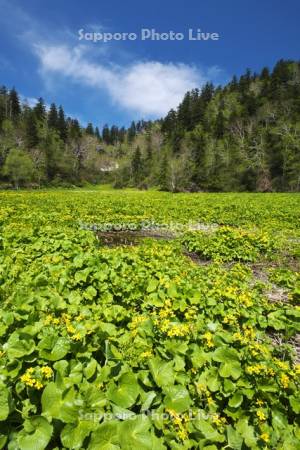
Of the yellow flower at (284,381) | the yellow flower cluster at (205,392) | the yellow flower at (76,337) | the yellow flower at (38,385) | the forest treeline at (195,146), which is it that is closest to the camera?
the yellow flower at (38,385)

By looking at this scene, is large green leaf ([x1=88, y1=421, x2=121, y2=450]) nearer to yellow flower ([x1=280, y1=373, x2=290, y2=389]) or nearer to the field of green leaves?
the field of green leaves

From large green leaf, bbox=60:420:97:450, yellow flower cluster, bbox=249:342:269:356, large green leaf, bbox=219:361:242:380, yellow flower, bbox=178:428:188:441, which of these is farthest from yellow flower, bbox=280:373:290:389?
large green leaf, bbox=60:420:97:450

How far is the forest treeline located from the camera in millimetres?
66812

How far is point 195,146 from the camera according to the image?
255ft

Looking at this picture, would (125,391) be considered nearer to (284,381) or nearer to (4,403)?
(4,403)

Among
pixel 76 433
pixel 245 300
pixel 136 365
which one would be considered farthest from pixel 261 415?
pixel 245 300

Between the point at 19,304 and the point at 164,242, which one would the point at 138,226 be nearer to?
the point at 164,242

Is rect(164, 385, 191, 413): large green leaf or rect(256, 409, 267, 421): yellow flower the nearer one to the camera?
rect(164, 385, 191, 413): large green leaf

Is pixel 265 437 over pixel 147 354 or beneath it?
beneath

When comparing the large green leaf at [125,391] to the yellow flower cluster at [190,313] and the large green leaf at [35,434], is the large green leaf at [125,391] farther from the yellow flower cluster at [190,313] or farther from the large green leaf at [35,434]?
the yellow flower cluster at [190,313]

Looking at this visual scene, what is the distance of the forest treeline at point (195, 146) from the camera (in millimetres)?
66812

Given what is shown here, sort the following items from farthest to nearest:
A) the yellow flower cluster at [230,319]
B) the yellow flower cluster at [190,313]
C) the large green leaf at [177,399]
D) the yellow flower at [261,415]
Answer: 1. the yellow flower cluster at [230,319]
2. the yellow flower cluster at [190,313]
3. the yellow flower at [261,415]
4. the large green leaf at [177,399]

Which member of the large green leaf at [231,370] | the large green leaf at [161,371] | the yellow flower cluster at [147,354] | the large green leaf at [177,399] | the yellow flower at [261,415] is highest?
the yellow flower cluster at [147,354]

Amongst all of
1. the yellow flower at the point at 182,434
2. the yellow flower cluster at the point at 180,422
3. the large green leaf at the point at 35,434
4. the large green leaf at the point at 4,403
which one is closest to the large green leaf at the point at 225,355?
the yellow flower cluster at the point at 180,422
